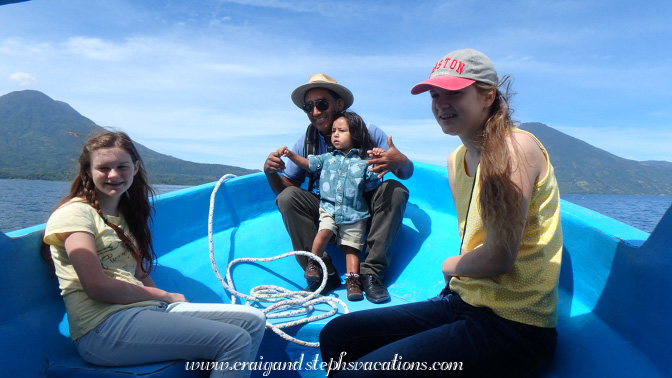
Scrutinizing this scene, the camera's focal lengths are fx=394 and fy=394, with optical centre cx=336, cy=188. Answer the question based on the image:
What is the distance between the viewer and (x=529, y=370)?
1220 mm

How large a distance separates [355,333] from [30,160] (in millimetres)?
42766

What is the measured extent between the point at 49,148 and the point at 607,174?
3754 inches

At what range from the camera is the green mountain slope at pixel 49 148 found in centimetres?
180

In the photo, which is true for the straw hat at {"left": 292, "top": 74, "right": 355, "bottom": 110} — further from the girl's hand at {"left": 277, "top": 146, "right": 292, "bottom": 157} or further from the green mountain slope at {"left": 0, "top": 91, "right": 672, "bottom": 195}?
the green mountain slope at {"left": 0, "top": 91, "right": 672, "bottom": 195}

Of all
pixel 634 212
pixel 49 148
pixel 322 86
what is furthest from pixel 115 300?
pixel 49 148

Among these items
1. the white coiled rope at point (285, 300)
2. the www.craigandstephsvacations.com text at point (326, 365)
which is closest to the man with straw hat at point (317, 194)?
the white coiled rope at point (285, 300)

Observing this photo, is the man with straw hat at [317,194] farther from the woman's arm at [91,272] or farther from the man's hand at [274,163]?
the woman's arm at [91,272]

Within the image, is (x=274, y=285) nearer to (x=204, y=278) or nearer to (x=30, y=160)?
(x=204, y=278)

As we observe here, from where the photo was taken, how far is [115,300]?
1426mm

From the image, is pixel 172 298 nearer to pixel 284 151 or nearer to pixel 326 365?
pixel 326 365

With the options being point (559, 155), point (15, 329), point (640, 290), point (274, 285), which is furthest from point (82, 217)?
point (559, 155)

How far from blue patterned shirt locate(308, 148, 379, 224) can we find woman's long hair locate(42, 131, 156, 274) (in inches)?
44.2

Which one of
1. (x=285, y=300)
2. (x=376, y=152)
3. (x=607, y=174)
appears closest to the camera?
(x=285, y=300)

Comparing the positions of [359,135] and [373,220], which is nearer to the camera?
[373,220]
